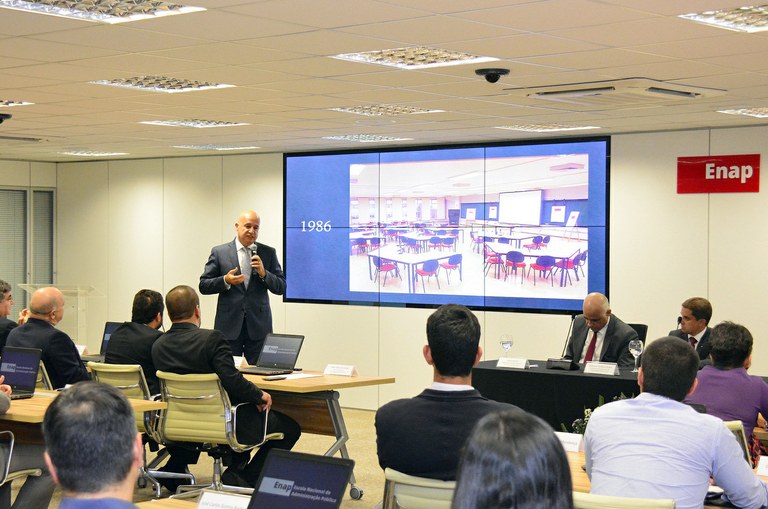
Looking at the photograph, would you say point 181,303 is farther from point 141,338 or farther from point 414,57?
point 414,57

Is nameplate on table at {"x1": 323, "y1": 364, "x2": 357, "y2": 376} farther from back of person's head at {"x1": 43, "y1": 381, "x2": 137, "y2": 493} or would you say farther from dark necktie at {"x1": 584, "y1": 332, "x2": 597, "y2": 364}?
back of person's head at {"x1": 43, "y1": 381, "x2": 137, "y2": 493}

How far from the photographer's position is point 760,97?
25.0ft

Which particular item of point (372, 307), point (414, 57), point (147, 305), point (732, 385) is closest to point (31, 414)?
point (147, 305)

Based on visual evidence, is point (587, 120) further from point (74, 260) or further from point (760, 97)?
point (74, 260)

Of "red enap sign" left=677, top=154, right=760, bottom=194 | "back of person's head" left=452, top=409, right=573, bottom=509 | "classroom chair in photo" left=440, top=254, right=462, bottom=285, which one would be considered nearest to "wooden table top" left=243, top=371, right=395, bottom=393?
"red enap sign" left=677, top=154, right=760, bottom=194

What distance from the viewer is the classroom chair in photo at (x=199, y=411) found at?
647 centimetres

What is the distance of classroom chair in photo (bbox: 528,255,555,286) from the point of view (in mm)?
10578

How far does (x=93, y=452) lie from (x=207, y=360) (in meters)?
4.33

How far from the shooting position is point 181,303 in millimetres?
6684

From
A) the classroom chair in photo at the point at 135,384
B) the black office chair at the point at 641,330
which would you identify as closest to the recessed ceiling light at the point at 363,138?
the black office chair at the point at 641,330

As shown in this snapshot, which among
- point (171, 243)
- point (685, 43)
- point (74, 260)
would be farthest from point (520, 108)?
point (74, 260)

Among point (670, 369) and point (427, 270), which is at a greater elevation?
point (427, 270)

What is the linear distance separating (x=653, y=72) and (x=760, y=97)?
1483 mm

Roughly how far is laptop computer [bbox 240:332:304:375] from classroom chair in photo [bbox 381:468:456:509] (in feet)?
13.2
